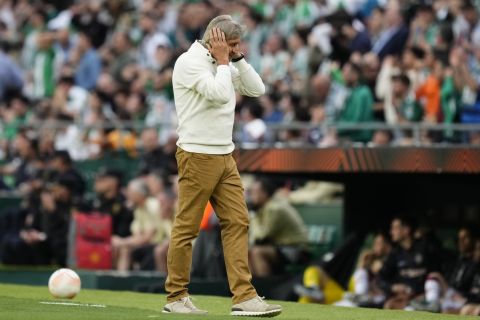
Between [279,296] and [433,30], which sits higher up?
[433,30]

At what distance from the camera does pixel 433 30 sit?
19.0 metres

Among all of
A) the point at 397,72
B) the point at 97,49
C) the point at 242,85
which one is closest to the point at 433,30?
the point at 397,72

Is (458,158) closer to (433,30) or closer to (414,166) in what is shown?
(414,166)

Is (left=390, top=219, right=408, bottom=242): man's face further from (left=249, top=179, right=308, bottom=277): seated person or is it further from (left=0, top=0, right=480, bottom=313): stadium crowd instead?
(left=249, top=179, right=308, bottom=277): seated person

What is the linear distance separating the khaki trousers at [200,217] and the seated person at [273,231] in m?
6.77

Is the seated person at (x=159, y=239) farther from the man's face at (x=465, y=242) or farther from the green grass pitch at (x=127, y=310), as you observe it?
the green grass pitch at (x=127, y=310)

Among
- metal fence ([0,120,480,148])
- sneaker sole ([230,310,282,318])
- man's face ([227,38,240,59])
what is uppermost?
man's face ([227,38,240,59])

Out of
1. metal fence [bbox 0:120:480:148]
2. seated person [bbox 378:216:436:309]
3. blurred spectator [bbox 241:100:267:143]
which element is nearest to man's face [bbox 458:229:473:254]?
seated person [bbox 378:216:436:309]

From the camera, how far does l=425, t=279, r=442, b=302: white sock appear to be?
14203 mm

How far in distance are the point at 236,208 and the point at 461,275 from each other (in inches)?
199

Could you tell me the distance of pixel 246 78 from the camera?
10.0 meters

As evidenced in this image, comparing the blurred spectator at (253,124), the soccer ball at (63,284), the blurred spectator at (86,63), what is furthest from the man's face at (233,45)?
the blurred spectator at (86,63)

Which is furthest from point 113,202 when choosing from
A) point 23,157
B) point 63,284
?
point 63,284

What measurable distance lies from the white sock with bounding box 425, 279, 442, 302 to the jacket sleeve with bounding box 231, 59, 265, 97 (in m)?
4.85
